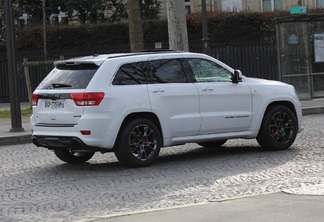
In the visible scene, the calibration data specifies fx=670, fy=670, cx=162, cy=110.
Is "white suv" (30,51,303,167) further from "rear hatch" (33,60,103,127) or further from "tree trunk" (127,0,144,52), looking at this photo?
"tree trunk" (127,0,144,52)

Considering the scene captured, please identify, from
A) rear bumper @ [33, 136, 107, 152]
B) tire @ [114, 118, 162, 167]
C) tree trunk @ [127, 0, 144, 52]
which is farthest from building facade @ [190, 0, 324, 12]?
rear bumper @ [33, 136, 107, 152]

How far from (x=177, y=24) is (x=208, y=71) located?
10.1 metres

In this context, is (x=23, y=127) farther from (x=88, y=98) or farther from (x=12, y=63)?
(x=88, y=98)

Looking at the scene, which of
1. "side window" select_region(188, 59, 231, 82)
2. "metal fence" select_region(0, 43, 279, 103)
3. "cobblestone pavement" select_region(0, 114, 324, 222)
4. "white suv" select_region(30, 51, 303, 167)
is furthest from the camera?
"metal fence" select_region(0, 43, 279, 103)

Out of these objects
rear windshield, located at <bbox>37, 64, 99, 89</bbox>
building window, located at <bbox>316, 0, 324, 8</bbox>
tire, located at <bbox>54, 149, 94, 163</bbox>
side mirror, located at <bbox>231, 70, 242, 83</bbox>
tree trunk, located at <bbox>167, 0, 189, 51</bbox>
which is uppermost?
building window, located at <bbox>316, 0, 324, 8</bbox>

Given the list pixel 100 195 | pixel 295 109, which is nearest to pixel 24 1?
pixel 295 109

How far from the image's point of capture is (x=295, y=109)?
11906 millimetres

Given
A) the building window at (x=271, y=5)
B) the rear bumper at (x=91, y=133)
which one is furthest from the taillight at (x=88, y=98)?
the building window at (x=271, y=5)

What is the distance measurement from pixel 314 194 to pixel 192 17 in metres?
24.8

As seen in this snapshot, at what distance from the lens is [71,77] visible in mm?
10391

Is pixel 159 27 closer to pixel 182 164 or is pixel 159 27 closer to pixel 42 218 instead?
pixel 182 164

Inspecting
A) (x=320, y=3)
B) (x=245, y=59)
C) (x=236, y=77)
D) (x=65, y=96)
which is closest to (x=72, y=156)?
(x=65, y=96)

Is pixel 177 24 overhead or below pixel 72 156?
overhead

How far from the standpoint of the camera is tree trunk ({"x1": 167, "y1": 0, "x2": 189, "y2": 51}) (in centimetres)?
2109
